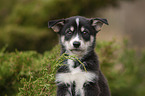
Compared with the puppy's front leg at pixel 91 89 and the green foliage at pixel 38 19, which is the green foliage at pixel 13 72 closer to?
the puppy's front leg at pixel 91 89

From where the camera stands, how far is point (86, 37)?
10.0 ft

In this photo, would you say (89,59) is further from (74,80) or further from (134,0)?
(134,0)

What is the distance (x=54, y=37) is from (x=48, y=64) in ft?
20.8

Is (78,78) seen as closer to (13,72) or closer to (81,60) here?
(81,60)

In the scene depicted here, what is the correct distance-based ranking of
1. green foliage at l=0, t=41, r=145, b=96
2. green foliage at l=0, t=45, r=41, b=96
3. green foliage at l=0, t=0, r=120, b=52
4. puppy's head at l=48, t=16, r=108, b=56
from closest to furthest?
1. green foliage at l=0, t=41, r=145, b=96
2. puppy's head at l=48, t=16, r=108, b=56
3. green foliage at l=0, t=45, r=41, b=96
4. green foliage at l=0, t=0, r=120, b=52

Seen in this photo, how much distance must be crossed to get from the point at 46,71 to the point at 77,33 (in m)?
0.65

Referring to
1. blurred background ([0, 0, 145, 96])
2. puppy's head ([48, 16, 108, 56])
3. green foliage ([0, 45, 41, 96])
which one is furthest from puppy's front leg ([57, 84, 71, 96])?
blurred background ([0, 0, 145, 96])

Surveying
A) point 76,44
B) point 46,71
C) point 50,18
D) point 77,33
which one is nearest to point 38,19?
point 50,18

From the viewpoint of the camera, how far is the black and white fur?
9.46 feet

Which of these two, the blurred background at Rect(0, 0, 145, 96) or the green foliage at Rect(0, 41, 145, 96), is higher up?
the blurred background at Rect(0, 0, 145, 96)

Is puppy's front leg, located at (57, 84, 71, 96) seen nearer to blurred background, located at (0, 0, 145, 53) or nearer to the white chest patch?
the white chest patch

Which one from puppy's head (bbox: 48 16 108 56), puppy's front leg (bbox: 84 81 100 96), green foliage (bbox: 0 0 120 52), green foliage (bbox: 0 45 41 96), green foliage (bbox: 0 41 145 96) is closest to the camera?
green foliage (bbox: 0 41 145 96)

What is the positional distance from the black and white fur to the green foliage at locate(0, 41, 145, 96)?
13 cm

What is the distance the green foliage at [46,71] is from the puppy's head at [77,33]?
0.61 feet
